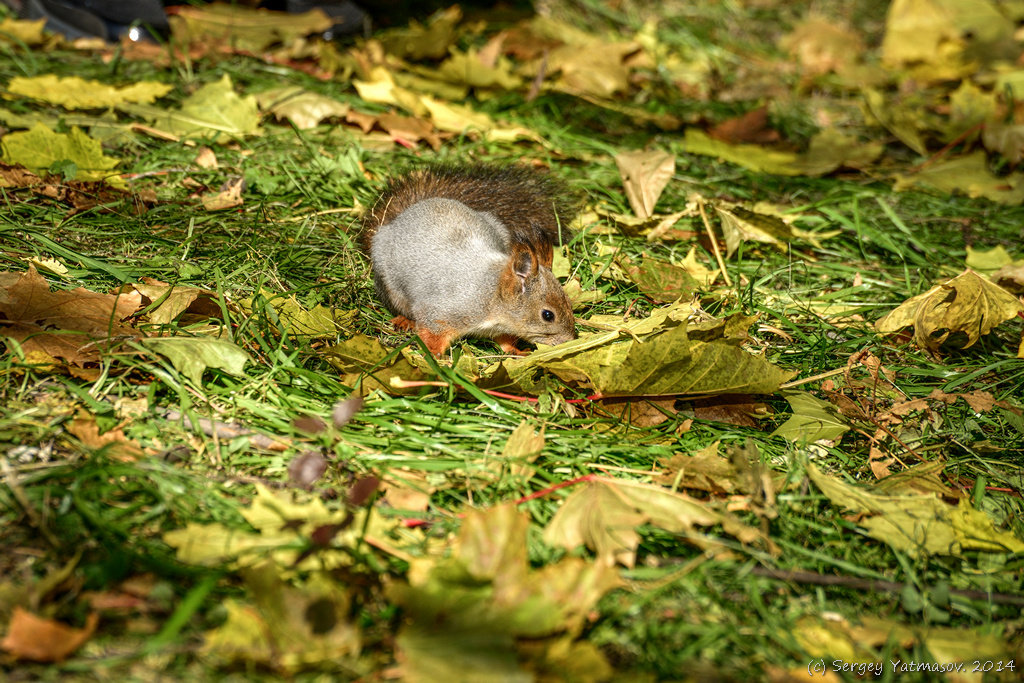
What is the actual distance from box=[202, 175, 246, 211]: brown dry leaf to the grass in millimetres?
51

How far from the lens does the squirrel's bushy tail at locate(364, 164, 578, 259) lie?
2910 mm

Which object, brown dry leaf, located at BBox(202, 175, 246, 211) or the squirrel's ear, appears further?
brown dry leaf, located at BBox(202, 175, 246, 211)

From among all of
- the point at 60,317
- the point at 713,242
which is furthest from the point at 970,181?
the point at 60,317

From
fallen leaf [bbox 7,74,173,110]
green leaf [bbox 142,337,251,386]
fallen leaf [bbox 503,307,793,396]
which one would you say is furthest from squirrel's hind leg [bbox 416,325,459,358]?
fallen leaf [bbox 7,74,173,110]

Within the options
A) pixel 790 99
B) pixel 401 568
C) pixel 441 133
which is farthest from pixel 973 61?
pixel 401 568

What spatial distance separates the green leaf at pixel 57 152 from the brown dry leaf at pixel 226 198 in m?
0.34

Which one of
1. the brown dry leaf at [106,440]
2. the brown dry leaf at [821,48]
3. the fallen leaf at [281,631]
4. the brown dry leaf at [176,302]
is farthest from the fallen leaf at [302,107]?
the brown dry leaf at [821,48]

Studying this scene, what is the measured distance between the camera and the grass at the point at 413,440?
1559 mm

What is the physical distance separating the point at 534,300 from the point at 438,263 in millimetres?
344

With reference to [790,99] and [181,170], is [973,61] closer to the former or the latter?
[790,99]

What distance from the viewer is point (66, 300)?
2.17 meters

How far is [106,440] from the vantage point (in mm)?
1882

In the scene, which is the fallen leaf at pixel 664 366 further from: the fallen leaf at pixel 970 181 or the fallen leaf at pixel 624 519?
the fallen leaf at pixel 970 181

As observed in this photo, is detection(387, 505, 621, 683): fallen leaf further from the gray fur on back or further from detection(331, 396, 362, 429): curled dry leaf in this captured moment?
the gray fur on back
